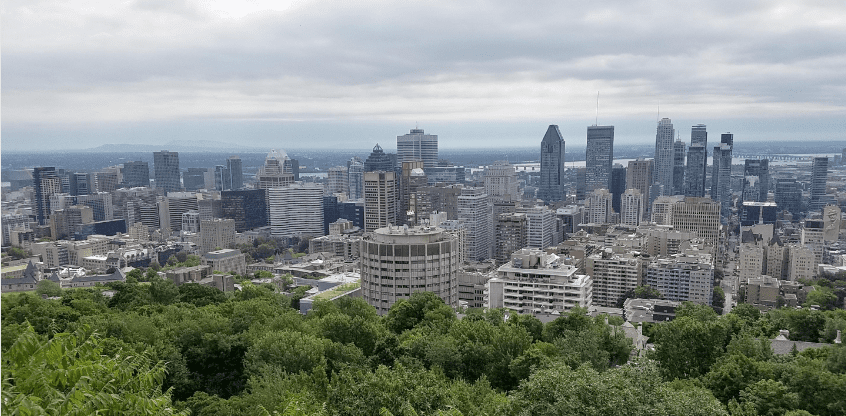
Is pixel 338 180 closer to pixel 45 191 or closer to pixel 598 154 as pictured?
pixel 45 191

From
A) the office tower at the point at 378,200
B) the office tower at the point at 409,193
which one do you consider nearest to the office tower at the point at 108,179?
the office tower at the point at 378,200

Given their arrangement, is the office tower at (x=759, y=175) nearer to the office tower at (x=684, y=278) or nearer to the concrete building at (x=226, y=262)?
the office tower at (x=684, y=278)

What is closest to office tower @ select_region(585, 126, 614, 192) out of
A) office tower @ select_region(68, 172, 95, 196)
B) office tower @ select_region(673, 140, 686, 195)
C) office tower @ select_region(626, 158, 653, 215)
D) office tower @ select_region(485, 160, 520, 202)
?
office tower @ select_region(626, 158, 653, 215)

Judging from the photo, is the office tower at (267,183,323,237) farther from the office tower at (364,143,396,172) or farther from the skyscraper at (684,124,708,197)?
the skyscraper at (684,124,708,197)

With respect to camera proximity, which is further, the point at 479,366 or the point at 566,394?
the point at 479,366

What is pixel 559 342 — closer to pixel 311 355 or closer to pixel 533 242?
pixel 311 355

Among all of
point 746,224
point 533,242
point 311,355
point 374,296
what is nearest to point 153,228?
point 533,242

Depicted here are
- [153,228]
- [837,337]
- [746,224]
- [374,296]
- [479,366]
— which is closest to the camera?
[479,366]
